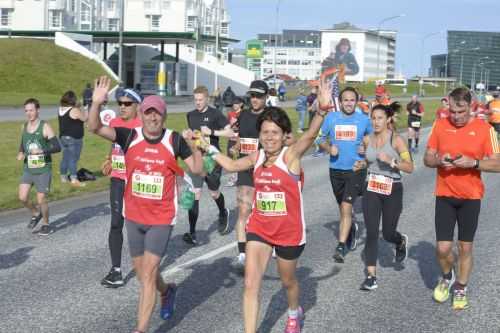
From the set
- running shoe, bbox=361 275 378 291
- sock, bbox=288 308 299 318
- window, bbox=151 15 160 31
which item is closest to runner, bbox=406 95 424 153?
running shoe, bbox=361 275 378 291

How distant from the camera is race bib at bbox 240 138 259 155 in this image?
9.37 m

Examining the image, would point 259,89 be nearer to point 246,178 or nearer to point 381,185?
point 246,178

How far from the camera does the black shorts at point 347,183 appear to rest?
949 centimetres

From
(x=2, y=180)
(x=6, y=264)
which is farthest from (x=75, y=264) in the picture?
(x=2, y=180)

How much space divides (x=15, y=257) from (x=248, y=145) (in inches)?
124

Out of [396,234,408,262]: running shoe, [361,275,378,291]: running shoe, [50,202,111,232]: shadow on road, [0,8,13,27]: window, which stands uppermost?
[0,8,13,27]: window

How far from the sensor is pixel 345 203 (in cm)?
948

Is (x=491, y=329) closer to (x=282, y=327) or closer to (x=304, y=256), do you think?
(x=282, y=327)

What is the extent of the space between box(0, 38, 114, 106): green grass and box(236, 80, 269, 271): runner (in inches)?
1669

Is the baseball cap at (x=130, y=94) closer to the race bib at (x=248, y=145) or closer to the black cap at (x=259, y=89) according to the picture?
the black cap at (x=259, y=89)

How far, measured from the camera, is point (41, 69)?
5897cm

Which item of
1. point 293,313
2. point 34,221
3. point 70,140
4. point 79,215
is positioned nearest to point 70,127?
point 70,140

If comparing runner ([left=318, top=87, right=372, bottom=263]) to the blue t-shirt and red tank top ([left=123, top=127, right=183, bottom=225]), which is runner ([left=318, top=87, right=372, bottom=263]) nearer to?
the blue t-shirt

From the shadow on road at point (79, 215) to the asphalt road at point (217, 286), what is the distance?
33 millimetres
